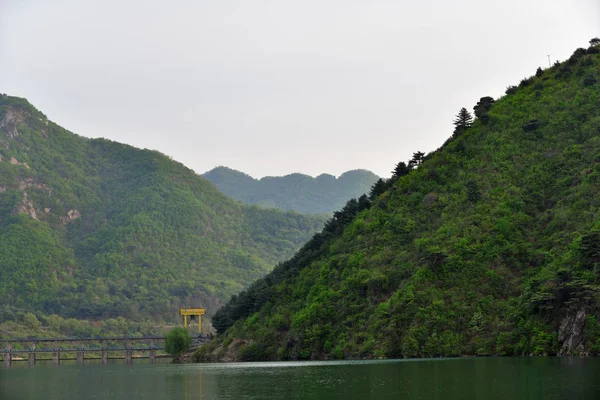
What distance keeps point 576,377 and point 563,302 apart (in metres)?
37.9

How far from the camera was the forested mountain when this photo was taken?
337 ft

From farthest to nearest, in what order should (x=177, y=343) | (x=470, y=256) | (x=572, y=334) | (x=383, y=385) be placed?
1. (x=177, y=343)
2. (x=470, y=256)
3. (x=572, y=334)
4. (x=383, y=385)

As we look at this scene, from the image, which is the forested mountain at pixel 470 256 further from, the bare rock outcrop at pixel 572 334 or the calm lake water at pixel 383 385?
the calm lake water at pixel 383 385

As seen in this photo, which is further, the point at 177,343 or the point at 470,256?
the point at 177,343

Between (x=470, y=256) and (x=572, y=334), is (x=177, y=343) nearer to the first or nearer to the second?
(x=470, y=256)

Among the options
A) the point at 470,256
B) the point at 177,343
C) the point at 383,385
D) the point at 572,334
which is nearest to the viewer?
the point at 383,385

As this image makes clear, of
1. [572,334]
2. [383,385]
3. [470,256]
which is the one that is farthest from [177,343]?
[383,385]

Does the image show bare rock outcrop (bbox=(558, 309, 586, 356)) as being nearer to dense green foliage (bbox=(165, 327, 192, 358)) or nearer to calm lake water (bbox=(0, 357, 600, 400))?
calm lake water (bbox=(0, 357, 600, 400))

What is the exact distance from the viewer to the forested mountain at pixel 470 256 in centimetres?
10269

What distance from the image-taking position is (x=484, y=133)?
148m

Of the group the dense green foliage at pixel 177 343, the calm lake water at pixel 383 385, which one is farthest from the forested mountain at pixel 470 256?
the calm lake water at pixel 383 385

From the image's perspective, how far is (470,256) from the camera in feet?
387

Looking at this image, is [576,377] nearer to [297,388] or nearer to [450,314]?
[297,388]

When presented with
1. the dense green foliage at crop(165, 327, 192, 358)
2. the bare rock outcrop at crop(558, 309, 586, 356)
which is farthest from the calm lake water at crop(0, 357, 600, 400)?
the dense green foliage at crop(165, 327, 192, 358)
